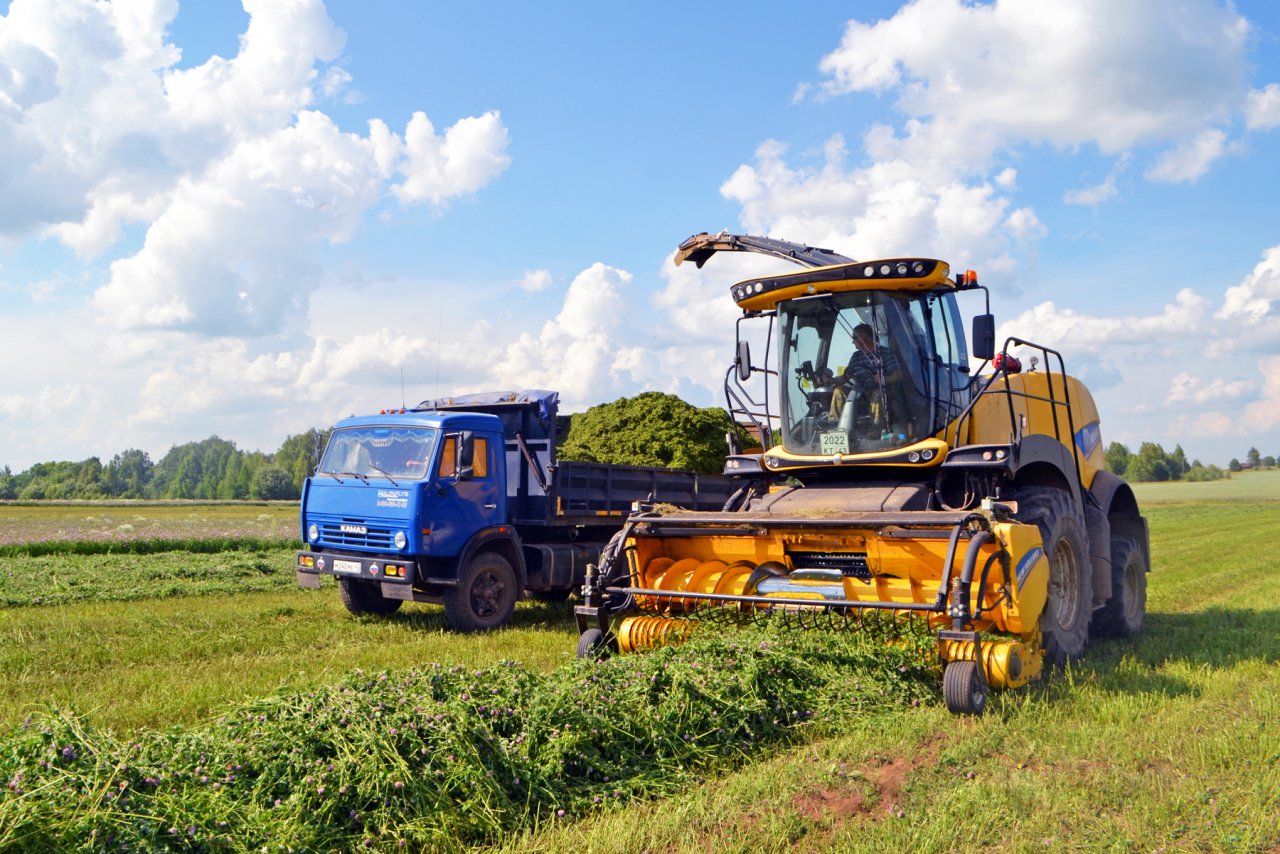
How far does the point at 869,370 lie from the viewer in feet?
27.7

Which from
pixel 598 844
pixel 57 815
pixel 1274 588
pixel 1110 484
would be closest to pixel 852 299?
pixel 1110 484

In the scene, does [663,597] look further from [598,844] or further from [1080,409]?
[1080,409]

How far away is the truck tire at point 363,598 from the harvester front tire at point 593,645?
4.95 m

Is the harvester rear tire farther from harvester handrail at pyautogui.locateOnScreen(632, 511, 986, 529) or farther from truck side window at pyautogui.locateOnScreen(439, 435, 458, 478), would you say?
truck side window at pyautogui.locateOnScreen(439, 435, 458, 478)

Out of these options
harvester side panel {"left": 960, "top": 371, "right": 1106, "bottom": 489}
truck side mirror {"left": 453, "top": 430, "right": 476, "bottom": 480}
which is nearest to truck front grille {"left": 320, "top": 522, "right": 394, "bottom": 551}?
truck side mirror {"left": 453, "top": 430, "right": 476, "bottom": 480}

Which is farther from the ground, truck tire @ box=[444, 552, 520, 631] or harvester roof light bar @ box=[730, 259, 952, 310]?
harvester roof light bar @ box=[730, 259, 952, 310]

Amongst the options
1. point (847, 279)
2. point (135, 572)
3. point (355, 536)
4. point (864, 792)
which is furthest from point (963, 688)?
point (135, 572)

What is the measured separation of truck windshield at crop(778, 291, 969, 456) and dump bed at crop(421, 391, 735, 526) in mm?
3650

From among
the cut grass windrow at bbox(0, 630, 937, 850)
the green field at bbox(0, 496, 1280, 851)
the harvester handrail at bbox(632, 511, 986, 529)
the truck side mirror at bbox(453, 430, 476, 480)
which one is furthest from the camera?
the truck side mirror at bbox(453, 430, 476, 480)

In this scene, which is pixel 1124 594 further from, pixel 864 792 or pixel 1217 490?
pixel 1217 490

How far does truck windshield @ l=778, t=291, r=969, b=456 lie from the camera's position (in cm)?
834

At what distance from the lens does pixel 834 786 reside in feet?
15.6

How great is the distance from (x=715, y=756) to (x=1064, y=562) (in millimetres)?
4385

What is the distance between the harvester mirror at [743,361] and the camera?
358 inches
